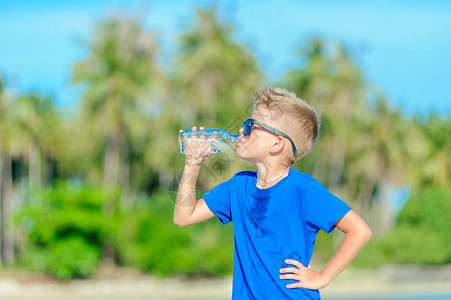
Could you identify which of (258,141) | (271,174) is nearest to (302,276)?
(271,174)

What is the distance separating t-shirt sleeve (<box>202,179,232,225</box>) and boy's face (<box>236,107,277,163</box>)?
0.19 m

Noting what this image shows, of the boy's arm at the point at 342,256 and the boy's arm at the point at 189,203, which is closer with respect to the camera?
the boy's arm at the point at 342,256

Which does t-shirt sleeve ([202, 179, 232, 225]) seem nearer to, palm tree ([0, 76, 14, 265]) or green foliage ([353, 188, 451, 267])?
Answer: green foliage ([353, 188, 451, 267])

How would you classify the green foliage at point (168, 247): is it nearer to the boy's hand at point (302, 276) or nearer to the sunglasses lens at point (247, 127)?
the sunglasses lens at point (247, 127)

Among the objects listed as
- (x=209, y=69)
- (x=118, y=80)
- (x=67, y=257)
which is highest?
(x=209, y=69)

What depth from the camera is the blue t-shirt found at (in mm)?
2717

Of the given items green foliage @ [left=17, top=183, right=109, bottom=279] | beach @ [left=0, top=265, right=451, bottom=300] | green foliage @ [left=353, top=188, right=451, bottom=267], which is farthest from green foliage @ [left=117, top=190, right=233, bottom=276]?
green foliage @ [left=353, top=188, right=451, bottom=267]

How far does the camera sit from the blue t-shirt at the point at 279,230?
272 centimetres

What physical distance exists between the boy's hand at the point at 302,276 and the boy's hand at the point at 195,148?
61cm

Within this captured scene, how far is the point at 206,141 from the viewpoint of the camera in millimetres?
2994

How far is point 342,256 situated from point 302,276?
0.18 meters

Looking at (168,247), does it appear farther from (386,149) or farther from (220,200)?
(220,200)

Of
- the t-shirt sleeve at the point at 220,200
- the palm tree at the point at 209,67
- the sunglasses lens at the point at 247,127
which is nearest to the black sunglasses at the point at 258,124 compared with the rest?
the sunglasses lens at the point at 247,127

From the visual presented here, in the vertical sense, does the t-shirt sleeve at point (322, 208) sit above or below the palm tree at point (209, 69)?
below
